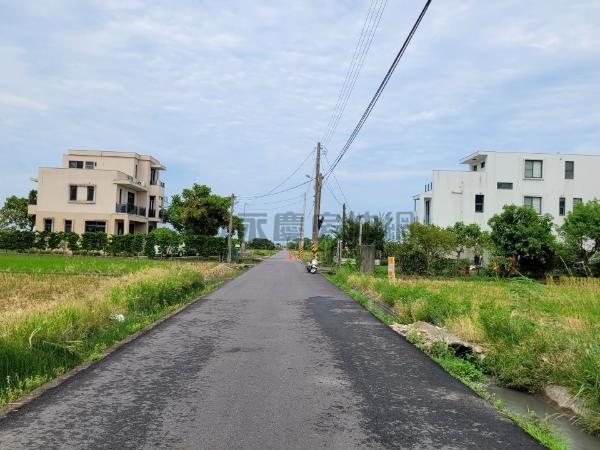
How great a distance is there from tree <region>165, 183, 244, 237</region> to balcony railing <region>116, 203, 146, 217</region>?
15.1 feet

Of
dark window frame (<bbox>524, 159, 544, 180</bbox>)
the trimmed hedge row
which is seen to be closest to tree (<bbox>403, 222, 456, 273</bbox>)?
dark window frame (<bbox>524, 159, 544, 180</bbox>)

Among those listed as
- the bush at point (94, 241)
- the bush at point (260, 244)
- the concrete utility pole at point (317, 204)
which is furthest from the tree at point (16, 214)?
the bush at point (260, 244)

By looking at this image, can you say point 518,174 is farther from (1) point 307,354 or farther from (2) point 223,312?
(1) point 307,354

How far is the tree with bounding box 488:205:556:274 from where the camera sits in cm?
2992

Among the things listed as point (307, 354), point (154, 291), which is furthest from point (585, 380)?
point (154, 291)

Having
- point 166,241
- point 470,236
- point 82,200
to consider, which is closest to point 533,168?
point 470,236

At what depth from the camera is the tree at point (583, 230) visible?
29438mm

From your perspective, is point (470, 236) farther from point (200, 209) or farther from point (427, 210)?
point (200, 209)

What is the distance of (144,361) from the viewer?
293 inches

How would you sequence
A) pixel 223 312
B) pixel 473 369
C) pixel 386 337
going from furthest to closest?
pixel 223 312 < pixel 386 337 < pixel 473 369

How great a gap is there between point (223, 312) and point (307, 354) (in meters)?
5.15

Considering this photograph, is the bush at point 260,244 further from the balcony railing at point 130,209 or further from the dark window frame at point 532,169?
the dark window frame at point 532,169

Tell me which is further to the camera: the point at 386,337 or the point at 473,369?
the point at 386,337

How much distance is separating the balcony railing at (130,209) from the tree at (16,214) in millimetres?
10081
